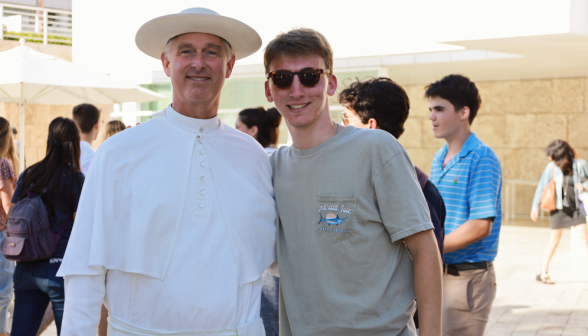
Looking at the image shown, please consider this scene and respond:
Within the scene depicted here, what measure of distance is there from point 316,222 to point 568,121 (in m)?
14.6

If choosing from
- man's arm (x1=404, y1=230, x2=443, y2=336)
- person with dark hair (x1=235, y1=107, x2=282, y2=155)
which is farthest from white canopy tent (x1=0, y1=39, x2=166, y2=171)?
man's arm (x1=404, y1=230, x2=443, y2=336)

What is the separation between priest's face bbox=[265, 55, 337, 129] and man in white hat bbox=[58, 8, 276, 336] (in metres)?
0.28

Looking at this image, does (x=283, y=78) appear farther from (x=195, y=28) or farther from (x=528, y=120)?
(x=528, y=120)

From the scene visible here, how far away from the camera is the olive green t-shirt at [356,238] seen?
7.04 ft

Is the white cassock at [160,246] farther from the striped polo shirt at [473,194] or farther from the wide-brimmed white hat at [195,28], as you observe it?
the striped polo shirt at [473,194]

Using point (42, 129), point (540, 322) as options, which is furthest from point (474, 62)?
point (42, 129)

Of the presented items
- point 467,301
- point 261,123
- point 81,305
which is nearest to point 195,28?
point 81,305

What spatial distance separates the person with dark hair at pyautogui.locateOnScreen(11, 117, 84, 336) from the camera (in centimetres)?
419

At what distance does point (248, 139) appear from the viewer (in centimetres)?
261

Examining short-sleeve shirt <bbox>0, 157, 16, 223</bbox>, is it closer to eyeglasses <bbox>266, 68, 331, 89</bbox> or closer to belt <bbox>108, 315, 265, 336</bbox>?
belt <bbox>108, 315, 265, 336</bbox>

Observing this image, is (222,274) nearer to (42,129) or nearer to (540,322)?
(540,322)

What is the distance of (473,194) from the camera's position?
3551 mm

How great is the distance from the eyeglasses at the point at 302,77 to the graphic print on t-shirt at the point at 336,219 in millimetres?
462

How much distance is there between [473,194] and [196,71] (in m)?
1.93
